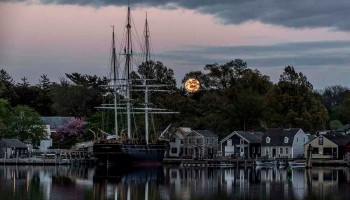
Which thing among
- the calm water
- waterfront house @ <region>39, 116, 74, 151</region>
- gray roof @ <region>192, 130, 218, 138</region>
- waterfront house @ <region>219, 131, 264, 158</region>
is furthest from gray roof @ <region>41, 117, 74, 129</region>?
the calm water

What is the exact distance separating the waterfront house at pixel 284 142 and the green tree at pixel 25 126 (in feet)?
127

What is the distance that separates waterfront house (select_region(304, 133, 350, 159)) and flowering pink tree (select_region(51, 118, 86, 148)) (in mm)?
39975

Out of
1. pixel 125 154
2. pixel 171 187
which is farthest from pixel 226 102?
pixel 171 187

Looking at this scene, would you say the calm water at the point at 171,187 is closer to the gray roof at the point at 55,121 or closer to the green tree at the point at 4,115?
the green tree at the point at 4,115

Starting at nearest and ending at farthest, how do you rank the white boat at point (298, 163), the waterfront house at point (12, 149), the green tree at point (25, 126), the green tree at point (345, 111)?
the white boat at point (298, 163)
the waterfront house at point (12, 149)
the green tree at point (25, 126)
the green tree at point (345, 111)

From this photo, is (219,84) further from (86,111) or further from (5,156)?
(5,156)

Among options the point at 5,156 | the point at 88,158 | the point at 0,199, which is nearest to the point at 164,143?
the point at 88,158

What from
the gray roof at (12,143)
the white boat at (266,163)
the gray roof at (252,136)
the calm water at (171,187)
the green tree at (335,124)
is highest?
the green tree at (335,124)

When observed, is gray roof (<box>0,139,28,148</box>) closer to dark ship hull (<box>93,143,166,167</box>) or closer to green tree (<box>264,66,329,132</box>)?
dark ship hull (<box>93,143,166,167</box>)

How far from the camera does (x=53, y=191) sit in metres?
67.2

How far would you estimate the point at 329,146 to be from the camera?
127 metres

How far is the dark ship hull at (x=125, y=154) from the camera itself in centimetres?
11219

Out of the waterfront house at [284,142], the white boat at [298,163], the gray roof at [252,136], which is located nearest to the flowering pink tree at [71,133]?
the gray roof at [252,136]

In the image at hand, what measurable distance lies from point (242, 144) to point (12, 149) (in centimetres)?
3709
